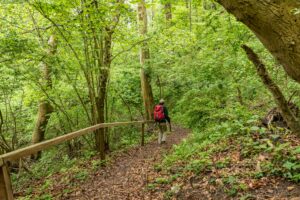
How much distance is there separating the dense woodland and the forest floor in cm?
3

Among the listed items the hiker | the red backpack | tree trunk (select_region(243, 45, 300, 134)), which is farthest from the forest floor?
the red backpack

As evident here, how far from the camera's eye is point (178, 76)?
44.9ft

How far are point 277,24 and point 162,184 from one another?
144 inches

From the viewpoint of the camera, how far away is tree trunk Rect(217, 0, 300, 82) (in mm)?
2094

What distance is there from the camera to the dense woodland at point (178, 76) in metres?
3.50

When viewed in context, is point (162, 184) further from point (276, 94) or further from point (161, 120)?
point (161, 120)

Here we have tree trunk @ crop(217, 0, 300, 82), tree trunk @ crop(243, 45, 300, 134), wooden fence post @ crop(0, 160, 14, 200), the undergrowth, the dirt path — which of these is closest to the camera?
tree trunk @ crop(217, 0, 300, 82)

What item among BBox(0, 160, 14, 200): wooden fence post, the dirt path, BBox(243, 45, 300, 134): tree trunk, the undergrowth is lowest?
the dirt path

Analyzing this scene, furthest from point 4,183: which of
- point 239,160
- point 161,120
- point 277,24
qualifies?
point 161,120

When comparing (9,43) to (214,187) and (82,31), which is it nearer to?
(82,31)

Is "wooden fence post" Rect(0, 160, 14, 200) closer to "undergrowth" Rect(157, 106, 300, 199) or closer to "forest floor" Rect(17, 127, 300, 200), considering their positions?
"forest floor" Rect(17, 127, 300, 200)

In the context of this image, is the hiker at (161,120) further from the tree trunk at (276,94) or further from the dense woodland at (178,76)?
the tree trunk at (276,94)

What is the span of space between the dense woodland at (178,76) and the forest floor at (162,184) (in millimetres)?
31

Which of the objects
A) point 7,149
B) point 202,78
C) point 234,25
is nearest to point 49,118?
point 7,149
